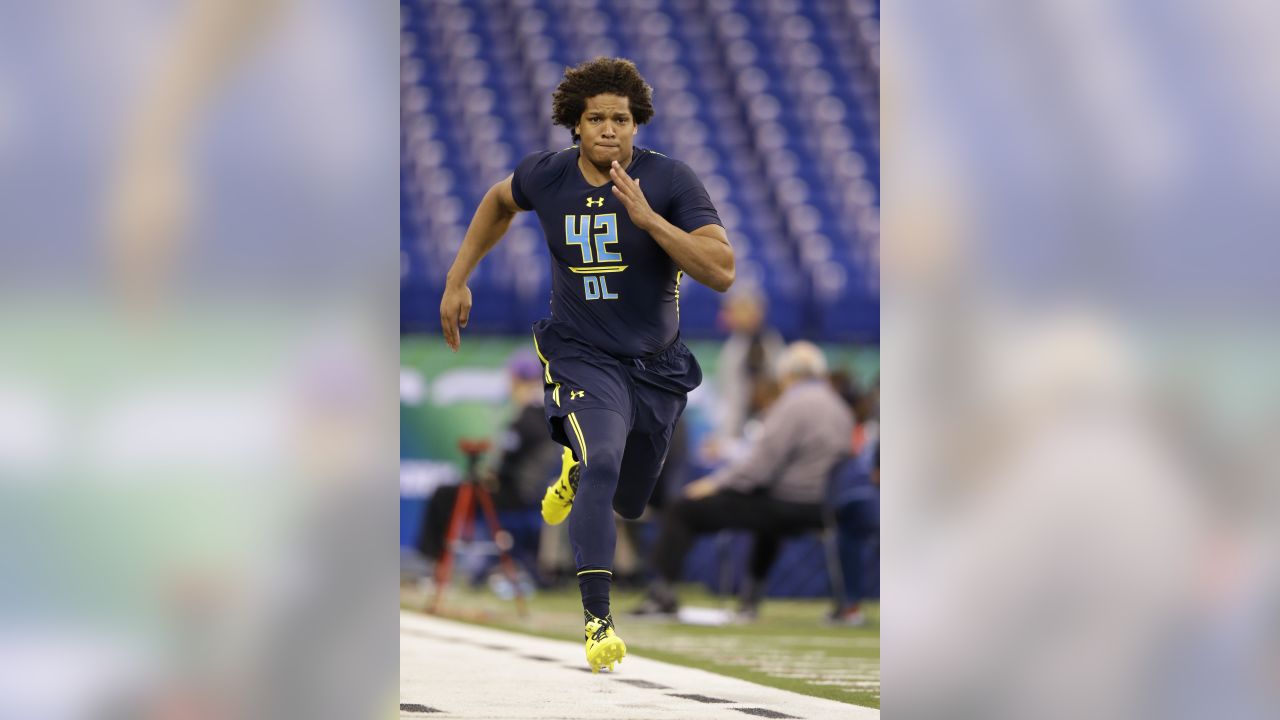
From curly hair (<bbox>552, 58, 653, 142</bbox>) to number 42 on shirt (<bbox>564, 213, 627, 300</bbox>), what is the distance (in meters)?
0.34

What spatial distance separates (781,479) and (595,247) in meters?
5.81

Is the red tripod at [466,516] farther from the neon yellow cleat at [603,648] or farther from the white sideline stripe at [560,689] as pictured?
the neon yellow cleat at [603,648]

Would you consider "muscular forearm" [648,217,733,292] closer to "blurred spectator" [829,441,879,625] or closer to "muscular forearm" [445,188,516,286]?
"muscular forearm" [445,188,516,286]

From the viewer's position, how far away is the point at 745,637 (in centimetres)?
994

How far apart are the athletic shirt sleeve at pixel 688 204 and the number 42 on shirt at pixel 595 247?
0.21m

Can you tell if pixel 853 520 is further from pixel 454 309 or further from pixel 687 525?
pixel 454 309

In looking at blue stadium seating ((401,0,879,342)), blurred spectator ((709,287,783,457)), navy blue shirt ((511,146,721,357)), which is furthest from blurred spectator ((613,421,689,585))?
navy blue shirt ((511,146,721,357))

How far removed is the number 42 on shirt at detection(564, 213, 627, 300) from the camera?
5.97m

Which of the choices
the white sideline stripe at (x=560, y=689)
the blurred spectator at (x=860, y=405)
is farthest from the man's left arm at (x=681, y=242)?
the blurred spectator at (x=860, y=405)

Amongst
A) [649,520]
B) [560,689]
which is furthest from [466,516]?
[560,689]
